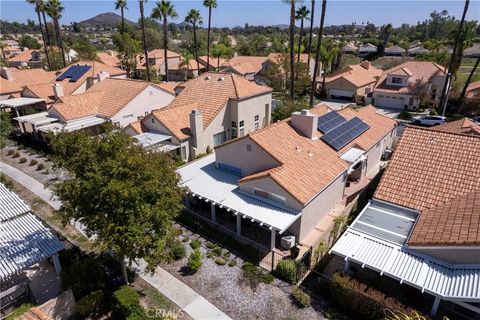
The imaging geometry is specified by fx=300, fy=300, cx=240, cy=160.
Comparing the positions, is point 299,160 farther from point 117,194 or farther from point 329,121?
point 117,194

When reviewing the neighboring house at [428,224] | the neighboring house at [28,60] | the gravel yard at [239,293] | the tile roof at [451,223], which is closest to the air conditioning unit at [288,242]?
the gravel yard at [239,293]

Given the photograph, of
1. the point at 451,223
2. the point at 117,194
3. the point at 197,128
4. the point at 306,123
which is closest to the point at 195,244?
the point at 117,194

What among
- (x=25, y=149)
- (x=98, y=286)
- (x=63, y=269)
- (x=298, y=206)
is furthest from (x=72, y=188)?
(x=25, y=149)

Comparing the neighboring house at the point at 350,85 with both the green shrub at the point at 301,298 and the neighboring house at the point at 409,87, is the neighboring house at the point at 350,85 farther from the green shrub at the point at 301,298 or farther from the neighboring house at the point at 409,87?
the green shrub at the point at 301,298

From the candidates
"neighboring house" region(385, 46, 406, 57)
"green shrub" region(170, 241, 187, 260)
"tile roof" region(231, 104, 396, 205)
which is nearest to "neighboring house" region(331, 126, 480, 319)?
"tile roof" region(231, 104, 396, 205)

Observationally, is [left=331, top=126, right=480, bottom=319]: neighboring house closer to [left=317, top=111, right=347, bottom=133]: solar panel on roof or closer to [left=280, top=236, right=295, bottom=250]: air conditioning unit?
[left=280, top=236, right=295, bottom=250]: air conditioning unit

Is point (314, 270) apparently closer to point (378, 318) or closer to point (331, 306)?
point (331, 306)

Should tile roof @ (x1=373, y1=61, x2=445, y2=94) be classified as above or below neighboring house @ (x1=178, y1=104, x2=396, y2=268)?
above
